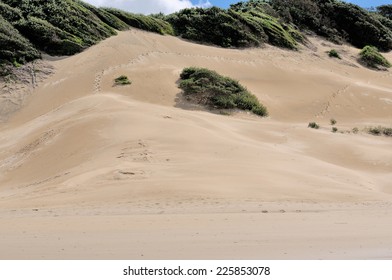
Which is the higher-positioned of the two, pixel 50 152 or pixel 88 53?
pixel 88 53

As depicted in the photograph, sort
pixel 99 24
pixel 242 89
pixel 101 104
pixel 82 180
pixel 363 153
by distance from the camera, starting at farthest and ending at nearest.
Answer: pixel 99 24, pixel 242 89, pixel 101 104, pixel 363 153, pixel 82 180

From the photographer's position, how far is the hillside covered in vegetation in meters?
28.0

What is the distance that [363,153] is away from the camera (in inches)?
656

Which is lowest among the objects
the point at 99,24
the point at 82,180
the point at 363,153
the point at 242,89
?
the point at 82,180

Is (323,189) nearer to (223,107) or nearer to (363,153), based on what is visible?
(363,153)

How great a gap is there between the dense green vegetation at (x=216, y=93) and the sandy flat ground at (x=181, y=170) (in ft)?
2.45

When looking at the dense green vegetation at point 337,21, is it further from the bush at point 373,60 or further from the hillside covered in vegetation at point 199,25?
the bush at point 373,60

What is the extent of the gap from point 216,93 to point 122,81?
4.75 meters

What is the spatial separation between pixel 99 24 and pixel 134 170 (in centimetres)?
2206

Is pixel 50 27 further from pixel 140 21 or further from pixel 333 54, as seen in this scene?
pixel 333 54

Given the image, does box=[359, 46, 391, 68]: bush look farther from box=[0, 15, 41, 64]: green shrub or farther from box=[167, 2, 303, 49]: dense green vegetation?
box=[0, 15, 41, 64]: green shrub

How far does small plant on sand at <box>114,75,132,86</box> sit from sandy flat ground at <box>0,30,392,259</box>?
41 cm

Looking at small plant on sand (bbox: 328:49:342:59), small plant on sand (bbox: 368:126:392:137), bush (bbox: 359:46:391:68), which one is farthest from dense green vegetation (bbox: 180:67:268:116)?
bush (bbox: 359:46:391:68)

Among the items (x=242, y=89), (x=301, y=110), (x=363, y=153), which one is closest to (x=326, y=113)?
(x=301, y=110)
